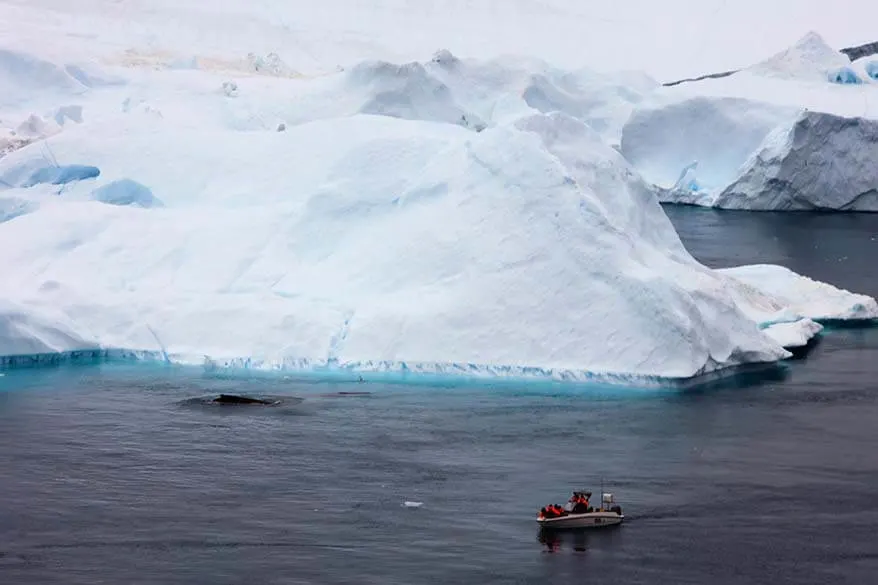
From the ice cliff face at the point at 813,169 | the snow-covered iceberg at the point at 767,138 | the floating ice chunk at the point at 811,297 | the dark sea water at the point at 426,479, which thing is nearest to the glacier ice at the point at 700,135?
the snow-covered iceberg at the point at 767,138

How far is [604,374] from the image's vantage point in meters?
23.1

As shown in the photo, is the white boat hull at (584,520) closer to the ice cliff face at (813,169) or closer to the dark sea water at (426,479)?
the dark sea water at (426,479)

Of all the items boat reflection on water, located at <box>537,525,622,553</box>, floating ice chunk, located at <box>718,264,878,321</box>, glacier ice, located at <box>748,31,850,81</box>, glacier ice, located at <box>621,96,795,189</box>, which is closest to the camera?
boat reflection on water, located at <box>537,525,622,553</box>

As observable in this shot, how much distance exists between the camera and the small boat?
17.2 meters

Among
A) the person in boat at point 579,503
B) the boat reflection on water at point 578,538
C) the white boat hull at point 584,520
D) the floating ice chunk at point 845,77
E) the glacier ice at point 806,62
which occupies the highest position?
the glacier ice at point 806,62

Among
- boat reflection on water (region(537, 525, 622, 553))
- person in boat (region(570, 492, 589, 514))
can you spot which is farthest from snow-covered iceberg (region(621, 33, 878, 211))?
boat reflection on water (region(537, 525, 622, 553))

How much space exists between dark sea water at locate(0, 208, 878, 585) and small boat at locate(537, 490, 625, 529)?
6.6 inches

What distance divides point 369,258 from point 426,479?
24.2 feet

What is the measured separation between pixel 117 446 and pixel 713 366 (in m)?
8.84

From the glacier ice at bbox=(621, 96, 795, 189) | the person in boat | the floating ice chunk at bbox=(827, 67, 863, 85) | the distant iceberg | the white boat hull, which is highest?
the floating ice chunk at bbox=(827, 67, 863, 85)

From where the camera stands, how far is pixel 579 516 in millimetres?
17188

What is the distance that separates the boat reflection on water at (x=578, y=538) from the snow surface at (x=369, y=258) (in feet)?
19.8

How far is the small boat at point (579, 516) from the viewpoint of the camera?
1723cm

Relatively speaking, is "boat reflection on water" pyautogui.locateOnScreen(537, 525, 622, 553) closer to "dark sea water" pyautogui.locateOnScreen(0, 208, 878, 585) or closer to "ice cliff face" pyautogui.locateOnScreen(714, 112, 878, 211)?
"dark sea water" pyautogui.locateOnScreen(0, 208, 878, 585)
